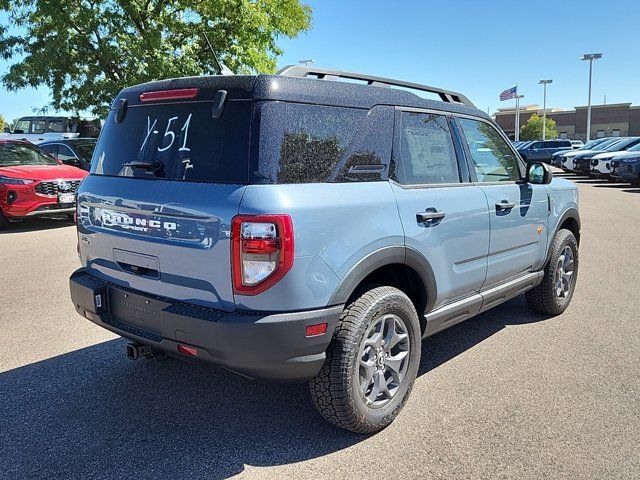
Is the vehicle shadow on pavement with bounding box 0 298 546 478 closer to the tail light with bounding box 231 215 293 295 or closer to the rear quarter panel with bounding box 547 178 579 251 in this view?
the tail light with bounding box 231 215 293 295

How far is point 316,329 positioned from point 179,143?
124cm

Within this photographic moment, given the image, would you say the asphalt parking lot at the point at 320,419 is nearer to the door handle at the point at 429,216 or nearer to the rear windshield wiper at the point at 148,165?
the door handle at the point at 429,216

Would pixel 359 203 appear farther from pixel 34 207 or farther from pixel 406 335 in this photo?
pixel 34 207

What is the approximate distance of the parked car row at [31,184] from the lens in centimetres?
974

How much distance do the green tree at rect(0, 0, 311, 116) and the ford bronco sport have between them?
49.0 feet

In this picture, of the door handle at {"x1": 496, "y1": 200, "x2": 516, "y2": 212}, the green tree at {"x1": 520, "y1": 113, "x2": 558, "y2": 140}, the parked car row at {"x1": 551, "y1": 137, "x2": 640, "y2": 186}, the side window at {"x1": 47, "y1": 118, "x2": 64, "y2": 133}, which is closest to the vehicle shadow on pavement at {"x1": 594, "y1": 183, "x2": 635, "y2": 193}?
the parked car row at {"x1": 551, "y1": 137, "x2": 640, "y2": 186}

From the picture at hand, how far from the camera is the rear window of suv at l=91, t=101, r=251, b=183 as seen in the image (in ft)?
8.77

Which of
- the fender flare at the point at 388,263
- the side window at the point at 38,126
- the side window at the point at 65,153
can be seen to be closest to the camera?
the fender flare at the point at 388,263

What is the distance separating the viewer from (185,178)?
9.25ft

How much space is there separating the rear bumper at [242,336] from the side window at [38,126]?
23267 mm

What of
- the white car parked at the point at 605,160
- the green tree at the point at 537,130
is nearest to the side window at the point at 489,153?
the white car parked at the point at 605,160

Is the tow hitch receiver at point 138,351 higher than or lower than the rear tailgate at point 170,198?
lower

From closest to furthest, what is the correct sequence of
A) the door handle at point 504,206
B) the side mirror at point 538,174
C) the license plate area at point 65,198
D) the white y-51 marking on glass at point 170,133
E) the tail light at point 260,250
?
1. the tail light at point 260,250
2. the white y-51 marking on glass at point 170,133
3. the door handle at point 504,206
4. the side mirror at point 538,174
5. the license plate area at point 65,198

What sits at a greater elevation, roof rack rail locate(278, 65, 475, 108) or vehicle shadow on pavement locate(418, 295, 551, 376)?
roof rack rail locate(278, 65, 475, 108)
